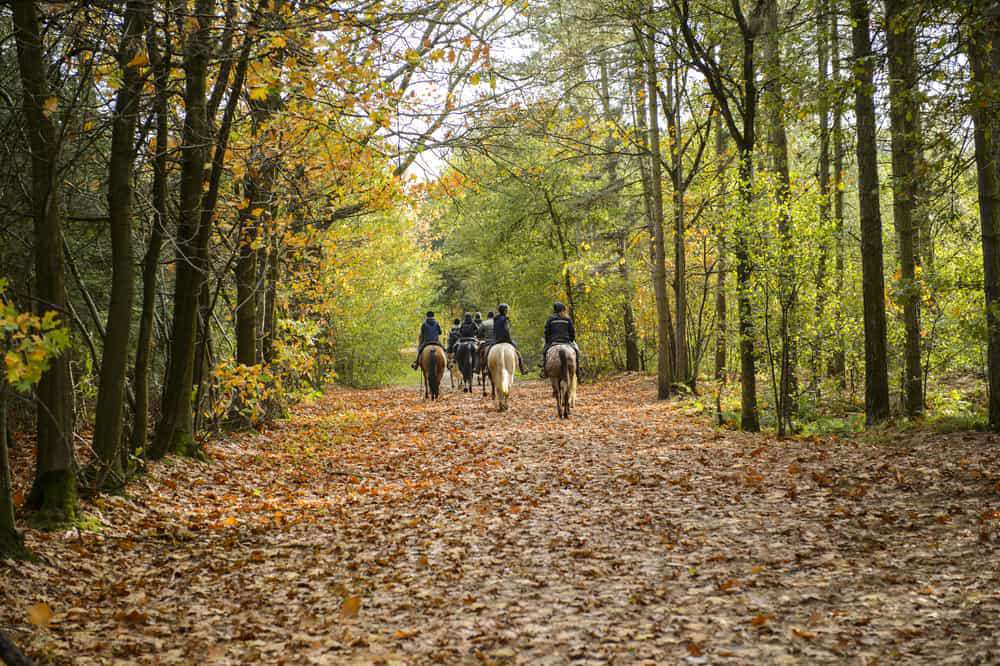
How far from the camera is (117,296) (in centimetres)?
802

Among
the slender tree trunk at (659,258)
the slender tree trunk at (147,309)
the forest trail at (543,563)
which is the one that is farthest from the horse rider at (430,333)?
the slender tree trunk at (147,309)

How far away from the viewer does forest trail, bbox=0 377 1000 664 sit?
477 cm

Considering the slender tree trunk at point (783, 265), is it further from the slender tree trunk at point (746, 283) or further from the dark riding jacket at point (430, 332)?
the dark riding jacket at point (430, 332)

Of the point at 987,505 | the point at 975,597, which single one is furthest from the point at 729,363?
the point at 975,597

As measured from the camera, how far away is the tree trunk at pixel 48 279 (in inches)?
261

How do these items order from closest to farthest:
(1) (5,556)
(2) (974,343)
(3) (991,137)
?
(1) (5,556) → (3) (991,137) → (2) (974,343)

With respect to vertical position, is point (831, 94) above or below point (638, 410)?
above

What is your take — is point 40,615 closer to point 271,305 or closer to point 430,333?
point 271,305

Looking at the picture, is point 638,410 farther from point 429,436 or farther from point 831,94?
point 831,94


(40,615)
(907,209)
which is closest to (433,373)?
(907,209)

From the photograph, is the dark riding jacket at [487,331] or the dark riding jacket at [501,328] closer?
the dark riding jacket at [501,328]

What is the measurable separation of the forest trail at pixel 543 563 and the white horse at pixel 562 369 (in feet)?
15.3

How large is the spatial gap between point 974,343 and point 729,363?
13.9 metres

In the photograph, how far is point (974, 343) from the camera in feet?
39.3
